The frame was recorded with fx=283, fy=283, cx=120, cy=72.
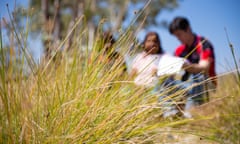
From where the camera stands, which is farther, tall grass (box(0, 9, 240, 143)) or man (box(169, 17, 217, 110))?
man (box(169, 17, 217, 110))

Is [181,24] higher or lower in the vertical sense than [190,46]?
higher

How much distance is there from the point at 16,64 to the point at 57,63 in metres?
0.36

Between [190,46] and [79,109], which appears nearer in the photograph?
[79,109]

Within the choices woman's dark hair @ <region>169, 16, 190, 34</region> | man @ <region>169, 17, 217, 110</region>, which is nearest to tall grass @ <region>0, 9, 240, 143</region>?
man @ <region>169, 17, 217, 110</region>

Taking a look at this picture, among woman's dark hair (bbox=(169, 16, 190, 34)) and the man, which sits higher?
woman's dark hair (bbox=(169, 16, 190, 34))

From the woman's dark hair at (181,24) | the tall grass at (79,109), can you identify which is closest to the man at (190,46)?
the woman's dark hair at (181,24)

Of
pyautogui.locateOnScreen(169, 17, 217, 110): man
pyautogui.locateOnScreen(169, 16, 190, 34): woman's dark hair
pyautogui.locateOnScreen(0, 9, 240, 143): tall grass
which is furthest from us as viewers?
pyautogui.locateOnScreen(169, 16, 190, 34): woman's dark hair

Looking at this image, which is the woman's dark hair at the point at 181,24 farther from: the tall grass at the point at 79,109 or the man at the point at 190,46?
the tall grass at the point at 79,109

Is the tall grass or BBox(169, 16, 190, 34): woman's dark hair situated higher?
BBox(169, 16, 190, 34): woman's dark hair

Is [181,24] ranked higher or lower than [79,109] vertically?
higher

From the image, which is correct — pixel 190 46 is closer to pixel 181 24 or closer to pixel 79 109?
pixel 181 24

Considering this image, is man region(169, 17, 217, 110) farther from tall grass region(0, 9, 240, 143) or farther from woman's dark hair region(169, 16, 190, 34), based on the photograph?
tall grass region(0, 9, 240, 143)

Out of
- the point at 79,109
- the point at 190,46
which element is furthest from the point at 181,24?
the point at 79,109

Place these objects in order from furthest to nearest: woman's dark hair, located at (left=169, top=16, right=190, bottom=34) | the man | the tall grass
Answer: woman's dark hair, located at (left=169, top=16, right=190, bottom=34), the man, the tall grass
